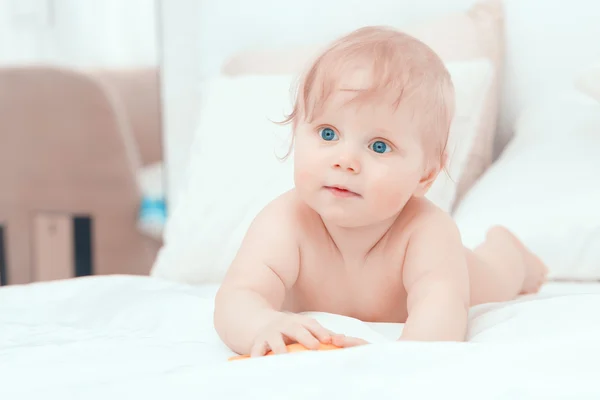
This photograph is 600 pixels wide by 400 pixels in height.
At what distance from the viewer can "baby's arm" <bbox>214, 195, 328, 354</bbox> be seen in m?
0.85

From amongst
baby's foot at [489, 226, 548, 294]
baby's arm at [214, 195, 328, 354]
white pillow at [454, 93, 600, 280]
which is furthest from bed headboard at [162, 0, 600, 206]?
baby's arm at [214, 195, 328, 354]

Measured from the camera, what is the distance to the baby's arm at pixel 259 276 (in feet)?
2.79

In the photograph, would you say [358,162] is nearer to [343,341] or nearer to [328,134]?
[328,134]

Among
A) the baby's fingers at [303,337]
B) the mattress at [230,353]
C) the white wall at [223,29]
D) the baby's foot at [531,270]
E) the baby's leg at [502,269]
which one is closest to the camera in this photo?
Answer: the mattress at [230,353]

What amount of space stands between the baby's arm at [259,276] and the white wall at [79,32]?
149 centimetres

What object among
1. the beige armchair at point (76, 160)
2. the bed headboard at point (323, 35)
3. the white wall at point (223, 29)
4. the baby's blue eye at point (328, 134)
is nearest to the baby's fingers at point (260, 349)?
the baby's blue eye at point (328, 134)

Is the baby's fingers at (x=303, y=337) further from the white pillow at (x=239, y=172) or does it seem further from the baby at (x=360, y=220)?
the white pillow at (x=239, y=172)

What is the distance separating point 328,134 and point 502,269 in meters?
0.39

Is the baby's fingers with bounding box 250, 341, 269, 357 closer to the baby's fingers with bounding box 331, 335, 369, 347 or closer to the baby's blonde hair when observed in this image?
the baby's fingers with bounding box 331, 335, 369, 347

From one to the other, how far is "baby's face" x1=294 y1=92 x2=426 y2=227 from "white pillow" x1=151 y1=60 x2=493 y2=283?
487mm

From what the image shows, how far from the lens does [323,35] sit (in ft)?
6.35

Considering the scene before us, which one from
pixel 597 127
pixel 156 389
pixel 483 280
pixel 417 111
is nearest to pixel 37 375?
pixel 156 389

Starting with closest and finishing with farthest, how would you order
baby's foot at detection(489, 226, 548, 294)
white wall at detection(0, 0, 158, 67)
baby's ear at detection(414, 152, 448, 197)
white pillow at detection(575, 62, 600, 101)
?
baby's ear at detection(414, 152, 448, 197) → baby's foot at detection(489, 226, 548, 294) → white pillow at detection(575, 62, 600, 101) → white wall at detection(0, 0, 158, 67)

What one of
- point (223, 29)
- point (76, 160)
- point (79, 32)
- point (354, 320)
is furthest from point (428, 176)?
point (79, 32)
